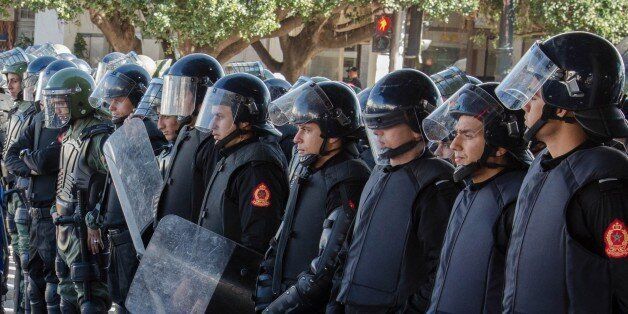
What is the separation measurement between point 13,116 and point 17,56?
1.76 m

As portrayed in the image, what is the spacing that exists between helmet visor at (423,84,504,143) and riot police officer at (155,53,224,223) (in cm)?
228

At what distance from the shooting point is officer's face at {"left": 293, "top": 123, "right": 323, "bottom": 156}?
5.40m

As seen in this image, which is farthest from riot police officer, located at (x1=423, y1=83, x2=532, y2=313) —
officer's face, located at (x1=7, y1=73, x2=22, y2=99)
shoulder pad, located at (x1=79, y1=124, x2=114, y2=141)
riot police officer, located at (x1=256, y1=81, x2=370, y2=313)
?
officer's face, located at (x1=7, y1=73, x2=22, y2=99)

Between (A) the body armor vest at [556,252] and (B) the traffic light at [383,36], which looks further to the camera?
(B) the traffic light at [383,36]

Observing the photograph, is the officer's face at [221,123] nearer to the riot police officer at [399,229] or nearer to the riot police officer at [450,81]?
the riot police officer at [450,81]

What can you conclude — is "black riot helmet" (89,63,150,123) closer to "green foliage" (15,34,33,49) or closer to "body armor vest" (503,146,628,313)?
"body armor vest" (503,146,628,313)

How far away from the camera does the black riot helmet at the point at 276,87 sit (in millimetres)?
8727

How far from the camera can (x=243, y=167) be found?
19.1ft

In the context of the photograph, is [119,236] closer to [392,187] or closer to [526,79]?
[392,187]

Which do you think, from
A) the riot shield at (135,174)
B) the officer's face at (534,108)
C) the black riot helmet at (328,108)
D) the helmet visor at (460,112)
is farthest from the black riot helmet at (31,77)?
the officer's face at (534,108)

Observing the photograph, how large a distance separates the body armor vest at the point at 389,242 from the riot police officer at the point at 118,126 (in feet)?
9.38

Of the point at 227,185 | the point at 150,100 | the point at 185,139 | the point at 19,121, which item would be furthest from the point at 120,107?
the point at 227,185

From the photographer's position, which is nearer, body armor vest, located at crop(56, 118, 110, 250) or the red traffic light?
body armor vest, located at crop(56, 118, 110, 250)

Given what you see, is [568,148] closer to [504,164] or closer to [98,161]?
[504,164]
